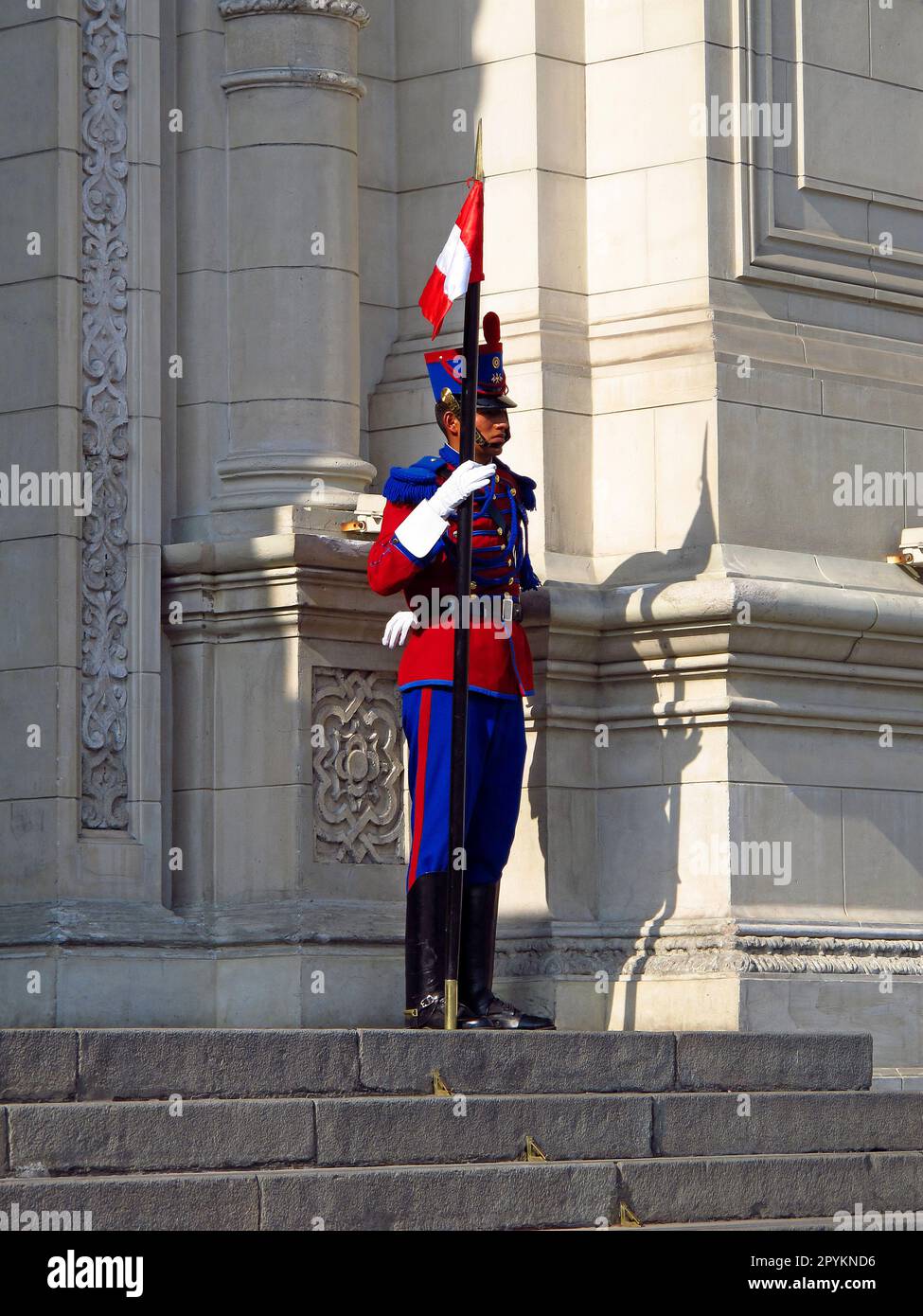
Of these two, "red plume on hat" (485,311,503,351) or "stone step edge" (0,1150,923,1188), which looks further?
"red plume on hat" (485,311,503,351)

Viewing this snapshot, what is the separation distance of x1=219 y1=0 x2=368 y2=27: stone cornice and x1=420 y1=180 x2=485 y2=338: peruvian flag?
1.77m

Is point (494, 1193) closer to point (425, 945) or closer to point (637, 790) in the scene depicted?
point (425, 945)

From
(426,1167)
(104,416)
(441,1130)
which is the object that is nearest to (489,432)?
(104,416)

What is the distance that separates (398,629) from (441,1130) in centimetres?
228

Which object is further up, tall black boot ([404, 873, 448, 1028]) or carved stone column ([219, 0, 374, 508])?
carved stone column ([219, 0, 374, 508])

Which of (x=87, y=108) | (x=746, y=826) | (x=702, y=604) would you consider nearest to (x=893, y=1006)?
(x=746, y=826)

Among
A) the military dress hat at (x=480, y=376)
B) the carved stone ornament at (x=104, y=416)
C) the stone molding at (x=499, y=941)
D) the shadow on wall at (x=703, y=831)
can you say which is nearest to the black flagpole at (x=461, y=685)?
the military dress hat at (x=480, y=376)

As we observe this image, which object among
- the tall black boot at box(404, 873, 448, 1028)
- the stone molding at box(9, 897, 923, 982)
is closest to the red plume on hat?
the tall black boot at box(404, 873, 448, 1028)

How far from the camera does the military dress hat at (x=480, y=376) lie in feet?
37.1

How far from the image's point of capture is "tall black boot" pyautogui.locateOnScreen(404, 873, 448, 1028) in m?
10.9

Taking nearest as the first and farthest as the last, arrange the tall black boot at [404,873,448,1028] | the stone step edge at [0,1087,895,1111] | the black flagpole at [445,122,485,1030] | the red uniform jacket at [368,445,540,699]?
the stone step edge at [0,1087,895,1111] < the black flagpole at [445,122,485,1030] < the tall black boot at [404,873,448,1028] < the red uniform jacket at [368,445,540,699]

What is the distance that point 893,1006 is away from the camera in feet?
40.0

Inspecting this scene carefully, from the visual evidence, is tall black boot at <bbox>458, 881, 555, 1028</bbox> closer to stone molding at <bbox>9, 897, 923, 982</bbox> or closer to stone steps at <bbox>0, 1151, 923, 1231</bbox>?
stone molding at <bbox>9, 897, 923, 982</bbox>
